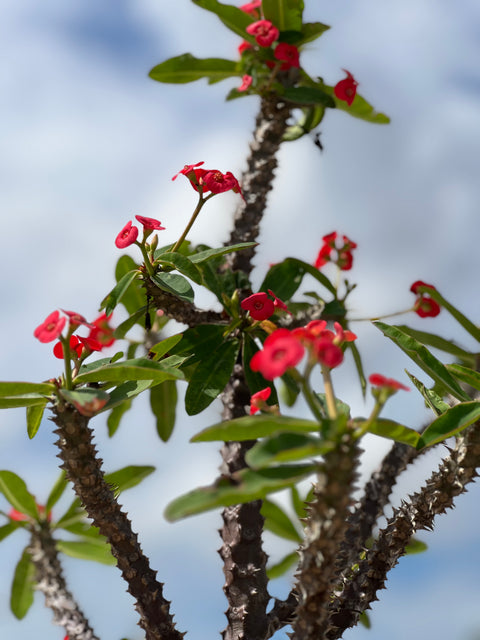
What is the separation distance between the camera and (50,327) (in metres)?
1.63

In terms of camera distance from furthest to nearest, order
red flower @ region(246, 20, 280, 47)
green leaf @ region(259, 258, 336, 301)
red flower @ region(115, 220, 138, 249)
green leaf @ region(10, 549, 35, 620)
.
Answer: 1. green leaf @ region(10, 549, 35, 620)
2. red flower @ region(246, 20, 280, 47)
3. green leaf @ region(259, 258, 336, 301)
4. red flower @ region(115, 220, 138, 249)

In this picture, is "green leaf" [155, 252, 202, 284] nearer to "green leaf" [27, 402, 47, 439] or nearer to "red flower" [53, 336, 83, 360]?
"red flower" [53, 336, 83, 360]

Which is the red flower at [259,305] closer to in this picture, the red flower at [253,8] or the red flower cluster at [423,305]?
the red flower cluster at [423,305]

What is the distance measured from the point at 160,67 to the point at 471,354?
5.48 ft

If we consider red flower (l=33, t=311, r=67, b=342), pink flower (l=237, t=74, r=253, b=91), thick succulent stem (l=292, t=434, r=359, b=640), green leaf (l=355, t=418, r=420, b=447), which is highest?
pink flower (l=237, t=74, r=253, b=91)

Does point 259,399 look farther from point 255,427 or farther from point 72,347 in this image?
point 72,347

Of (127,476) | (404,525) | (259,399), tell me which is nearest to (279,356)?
(259,399)

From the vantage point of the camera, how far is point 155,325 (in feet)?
10.0

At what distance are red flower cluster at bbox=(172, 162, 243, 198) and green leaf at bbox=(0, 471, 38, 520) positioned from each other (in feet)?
4.29

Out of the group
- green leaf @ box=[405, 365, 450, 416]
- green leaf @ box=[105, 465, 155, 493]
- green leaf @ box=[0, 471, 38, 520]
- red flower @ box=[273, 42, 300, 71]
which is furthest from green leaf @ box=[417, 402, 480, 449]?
red flower @ box=[273, 42, 300, 71]

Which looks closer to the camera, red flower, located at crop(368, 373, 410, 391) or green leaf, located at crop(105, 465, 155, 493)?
red flower, located at crop(368, 373, 410, 391)

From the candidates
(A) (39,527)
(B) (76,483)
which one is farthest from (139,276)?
(A) (39,527)

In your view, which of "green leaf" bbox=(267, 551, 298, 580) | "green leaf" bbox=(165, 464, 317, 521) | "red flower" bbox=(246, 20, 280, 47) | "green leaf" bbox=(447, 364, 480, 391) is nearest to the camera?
"green leaf" bbox=(165, 464, 317, 521)

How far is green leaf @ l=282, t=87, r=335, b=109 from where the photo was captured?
2764 millimetres
